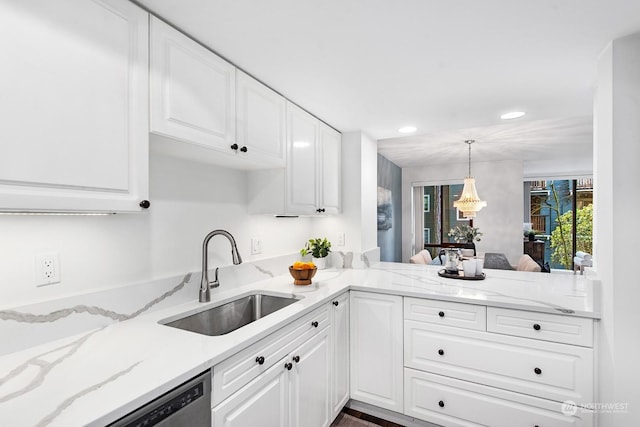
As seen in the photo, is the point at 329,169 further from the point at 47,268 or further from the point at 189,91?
the point at 47,268

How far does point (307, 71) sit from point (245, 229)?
1058mm

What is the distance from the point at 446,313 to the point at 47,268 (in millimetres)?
1942

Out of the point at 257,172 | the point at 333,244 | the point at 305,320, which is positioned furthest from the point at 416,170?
the point at 305,320

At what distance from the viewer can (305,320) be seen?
1.61m

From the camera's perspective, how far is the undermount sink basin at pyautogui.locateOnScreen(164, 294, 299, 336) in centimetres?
153

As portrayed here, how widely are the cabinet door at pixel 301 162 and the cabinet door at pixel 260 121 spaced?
102 mm

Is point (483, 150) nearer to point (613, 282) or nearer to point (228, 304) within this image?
point (613, 282)

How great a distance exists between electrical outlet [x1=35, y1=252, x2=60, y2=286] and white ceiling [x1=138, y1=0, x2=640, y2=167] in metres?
1.00

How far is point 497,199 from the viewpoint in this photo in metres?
5.42

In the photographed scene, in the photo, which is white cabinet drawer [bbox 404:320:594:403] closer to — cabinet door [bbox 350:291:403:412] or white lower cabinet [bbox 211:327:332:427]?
cabinet door [bbox 350:291:403:412]

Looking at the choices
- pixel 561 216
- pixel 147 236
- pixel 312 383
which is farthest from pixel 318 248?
pixel 561 216

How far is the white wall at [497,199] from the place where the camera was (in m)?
5.28

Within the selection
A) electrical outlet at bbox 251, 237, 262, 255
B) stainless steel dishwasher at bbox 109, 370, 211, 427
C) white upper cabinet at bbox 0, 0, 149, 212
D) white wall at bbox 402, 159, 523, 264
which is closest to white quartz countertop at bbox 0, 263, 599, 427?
stainless steel dishwasher at bbox 109, 370, 211, 427

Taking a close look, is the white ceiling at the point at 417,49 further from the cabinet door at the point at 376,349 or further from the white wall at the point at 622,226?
the cabinet door at the point at 376,349
